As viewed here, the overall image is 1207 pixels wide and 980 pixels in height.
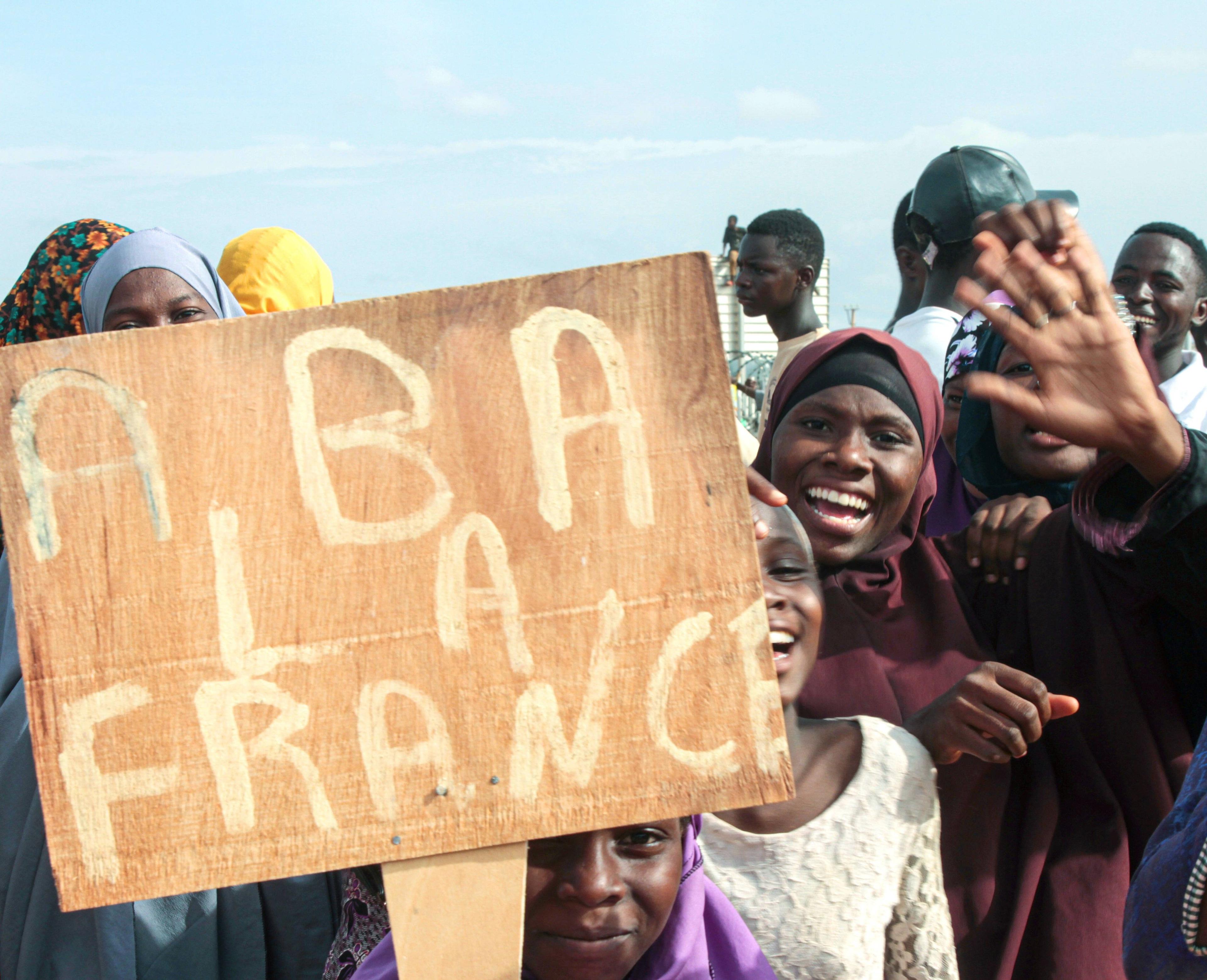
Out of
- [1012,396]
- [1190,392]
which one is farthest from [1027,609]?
[1190,392]

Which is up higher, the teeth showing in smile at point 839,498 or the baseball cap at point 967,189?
the baseball cap at point 967,189

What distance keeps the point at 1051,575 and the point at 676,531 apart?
107 cm

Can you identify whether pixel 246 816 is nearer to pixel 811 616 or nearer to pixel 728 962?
pixel 728 962

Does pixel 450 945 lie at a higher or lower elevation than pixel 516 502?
lower

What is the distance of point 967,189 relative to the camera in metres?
3.71

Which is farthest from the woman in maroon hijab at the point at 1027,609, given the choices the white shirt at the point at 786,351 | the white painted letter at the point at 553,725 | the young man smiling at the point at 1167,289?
the young man smiling at the point at 1167,289

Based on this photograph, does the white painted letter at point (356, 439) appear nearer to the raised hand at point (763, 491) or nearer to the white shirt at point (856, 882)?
the raised hand at point (763, 491)

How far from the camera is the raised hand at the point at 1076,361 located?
1.56 metres

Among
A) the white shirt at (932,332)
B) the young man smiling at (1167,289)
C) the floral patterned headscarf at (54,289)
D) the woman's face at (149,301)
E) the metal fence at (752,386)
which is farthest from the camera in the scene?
the metal fence at (752,386)

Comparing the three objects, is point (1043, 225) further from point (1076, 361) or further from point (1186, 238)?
point (1186, 238)

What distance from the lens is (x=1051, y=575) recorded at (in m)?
1.96

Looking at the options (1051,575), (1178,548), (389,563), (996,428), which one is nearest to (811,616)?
(1051,575)

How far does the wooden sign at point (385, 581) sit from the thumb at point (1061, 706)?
2.10 ft

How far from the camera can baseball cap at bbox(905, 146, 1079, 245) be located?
3.71 metres
